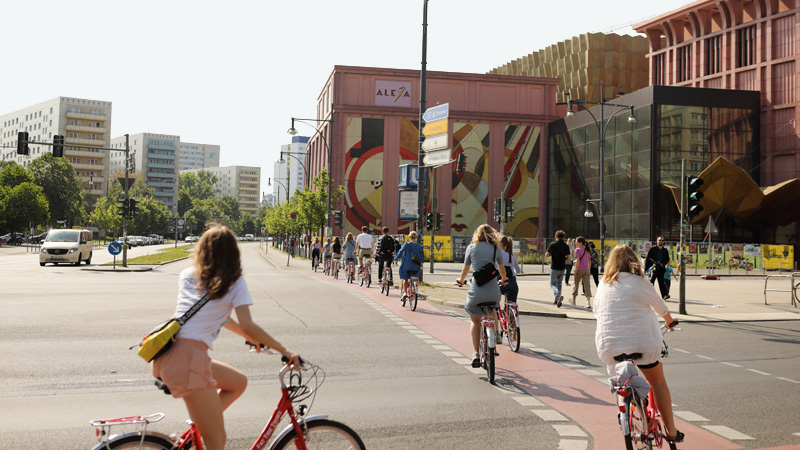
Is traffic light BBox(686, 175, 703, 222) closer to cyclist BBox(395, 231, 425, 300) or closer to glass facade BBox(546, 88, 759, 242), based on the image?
cyclist BBox(395, 231, 425, 300)

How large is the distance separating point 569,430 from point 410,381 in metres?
2.25

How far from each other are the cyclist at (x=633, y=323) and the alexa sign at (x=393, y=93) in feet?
189

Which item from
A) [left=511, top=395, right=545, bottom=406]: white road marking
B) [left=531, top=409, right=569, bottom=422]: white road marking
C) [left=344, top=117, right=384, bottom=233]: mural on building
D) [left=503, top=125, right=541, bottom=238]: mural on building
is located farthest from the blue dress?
[left=503, top=125, right=541, bottom=238]: mural on building

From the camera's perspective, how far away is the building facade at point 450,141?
6066 centimetres

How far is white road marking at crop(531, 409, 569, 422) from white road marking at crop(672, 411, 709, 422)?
3.68 feet

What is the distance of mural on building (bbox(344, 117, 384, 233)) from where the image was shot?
2383 inches

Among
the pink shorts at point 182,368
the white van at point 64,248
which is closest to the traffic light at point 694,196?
the pink shorts at point 182,368

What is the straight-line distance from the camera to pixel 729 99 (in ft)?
164

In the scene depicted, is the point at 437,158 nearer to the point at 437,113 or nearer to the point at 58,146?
the point at 437,113

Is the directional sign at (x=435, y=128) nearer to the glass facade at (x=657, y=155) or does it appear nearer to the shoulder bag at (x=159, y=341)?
the shoulder bag at (x=159, y=341)

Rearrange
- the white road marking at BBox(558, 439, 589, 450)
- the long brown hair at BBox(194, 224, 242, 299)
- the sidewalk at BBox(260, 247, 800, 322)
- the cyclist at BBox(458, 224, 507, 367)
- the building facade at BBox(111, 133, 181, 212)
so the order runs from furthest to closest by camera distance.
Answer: the building facade at BBox(111, 133, 181, 212)
the sidewalk at BBox(260, 247, 800, 322)
the cyclist at BBox(458, 224, 507, 367)
the white road marking at BBox(558, 439, 589, 450)
the long brown hair at BBox(194, 224, 242, 299)

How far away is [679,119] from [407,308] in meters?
38.5

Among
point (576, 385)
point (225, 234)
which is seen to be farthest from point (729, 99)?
point (225, 234)

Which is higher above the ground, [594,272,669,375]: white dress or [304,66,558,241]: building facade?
[304,66,558,241]: building facade
